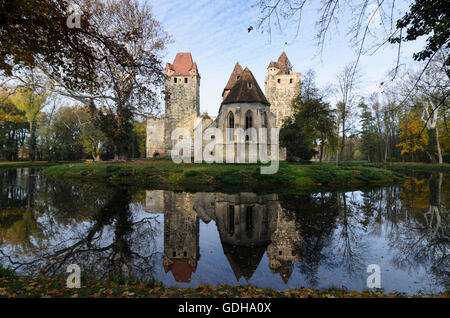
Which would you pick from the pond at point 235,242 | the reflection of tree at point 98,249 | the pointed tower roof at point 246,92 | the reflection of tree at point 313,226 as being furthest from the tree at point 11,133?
the reflection of tree at point 313,226

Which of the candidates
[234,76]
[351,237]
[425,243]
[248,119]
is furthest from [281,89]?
[425,243]

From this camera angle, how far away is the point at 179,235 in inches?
258

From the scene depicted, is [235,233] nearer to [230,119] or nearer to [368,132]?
[230,119]

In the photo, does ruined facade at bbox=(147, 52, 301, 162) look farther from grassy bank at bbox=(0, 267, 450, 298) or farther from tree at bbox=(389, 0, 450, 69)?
grassy bank at bbox=(0, 267, 450, 298)

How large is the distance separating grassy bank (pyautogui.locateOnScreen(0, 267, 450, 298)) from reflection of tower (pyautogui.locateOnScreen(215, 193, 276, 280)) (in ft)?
2.91

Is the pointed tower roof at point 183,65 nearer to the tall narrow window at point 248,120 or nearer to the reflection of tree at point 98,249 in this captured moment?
the tall narrow window at point 248,120

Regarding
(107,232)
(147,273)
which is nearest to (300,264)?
(147,273)

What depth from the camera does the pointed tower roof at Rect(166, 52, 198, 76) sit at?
43.9m

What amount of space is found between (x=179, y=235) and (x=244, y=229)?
2.14m

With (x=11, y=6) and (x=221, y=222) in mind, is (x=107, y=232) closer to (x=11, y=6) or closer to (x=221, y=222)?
(x=221, y=222)

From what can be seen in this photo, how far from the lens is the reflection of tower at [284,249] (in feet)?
15.0

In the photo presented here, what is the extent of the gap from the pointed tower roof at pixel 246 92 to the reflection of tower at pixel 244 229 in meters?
17.4

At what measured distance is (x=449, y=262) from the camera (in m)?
4.89

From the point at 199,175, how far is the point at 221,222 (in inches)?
411
